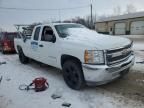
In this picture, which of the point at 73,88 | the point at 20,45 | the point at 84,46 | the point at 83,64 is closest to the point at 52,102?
the point at 73,88

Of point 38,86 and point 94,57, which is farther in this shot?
point 38,86

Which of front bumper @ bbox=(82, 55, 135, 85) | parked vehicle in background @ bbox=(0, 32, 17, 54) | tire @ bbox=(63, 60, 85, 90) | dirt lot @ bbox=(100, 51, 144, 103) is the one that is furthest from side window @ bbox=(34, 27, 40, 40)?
parked vehicle in background @ bbox=(0, 32, 17, 54)

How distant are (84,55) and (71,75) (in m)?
0.97

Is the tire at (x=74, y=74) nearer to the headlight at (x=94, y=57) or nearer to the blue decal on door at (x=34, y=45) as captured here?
the headlight at (x=94, y=57)

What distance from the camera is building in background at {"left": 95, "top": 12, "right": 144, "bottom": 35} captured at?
1323 inches

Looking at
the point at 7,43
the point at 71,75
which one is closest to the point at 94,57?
the point at 71,75

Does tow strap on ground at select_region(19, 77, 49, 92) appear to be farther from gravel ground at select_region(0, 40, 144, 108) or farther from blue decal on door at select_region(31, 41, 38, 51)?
blue decal on door at select_region(31, 41, 38, 51)

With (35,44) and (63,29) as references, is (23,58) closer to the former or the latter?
(35,44)

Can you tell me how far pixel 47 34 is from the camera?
657cm

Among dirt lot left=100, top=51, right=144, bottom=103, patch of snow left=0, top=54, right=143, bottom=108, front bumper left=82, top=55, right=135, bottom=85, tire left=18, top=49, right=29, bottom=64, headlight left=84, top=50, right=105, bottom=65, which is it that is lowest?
patch of snow left=0, top=54, right=143, bottom=108

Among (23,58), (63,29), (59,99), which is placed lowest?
(59,99)

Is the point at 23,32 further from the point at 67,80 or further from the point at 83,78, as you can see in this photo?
the point at 83,78

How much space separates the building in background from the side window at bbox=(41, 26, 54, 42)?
2994 cm

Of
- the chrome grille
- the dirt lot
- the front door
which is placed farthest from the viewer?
the front door
